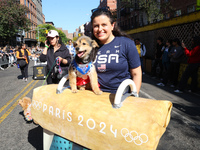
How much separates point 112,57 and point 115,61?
0.06m

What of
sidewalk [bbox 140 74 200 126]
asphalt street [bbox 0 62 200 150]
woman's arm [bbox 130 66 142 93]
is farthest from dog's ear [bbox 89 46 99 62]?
sidewalk [bbox 140 74 200 126]

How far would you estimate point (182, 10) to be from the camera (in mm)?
18641

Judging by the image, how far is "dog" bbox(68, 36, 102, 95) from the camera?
2.02m

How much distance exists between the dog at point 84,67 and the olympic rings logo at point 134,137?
0.80 meters

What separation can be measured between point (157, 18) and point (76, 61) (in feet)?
75.9

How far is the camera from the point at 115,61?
6.07 feet

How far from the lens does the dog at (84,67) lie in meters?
2.02

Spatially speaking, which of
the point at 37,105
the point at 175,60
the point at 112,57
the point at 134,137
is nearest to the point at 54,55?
the point at 37,105

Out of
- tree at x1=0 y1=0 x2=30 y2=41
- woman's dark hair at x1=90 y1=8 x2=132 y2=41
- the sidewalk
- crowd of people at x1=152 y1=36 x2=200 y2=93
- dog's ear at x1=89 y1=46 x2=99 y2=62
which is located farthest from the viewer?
tree at x1=0 y1=0 x2=30 y2=41

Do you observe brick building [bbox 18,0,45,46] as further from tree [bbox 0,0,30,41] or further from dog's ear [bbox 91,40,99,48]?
dog's ear [bbox 91,40,99,48]

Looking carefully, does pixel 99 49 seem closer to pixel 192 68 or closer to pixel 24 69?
pixel 192 68

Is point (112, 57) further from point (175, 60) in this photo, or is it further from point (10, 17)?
point (10, 17)

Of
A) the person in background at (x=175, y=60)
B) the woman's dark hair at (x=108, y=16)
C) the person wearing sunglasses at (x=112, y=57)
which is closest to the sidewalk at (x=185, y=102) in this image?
the person in background at (x=175, y=60)

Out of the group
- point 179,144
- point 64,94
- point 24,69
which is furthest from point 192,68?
point 24,69
